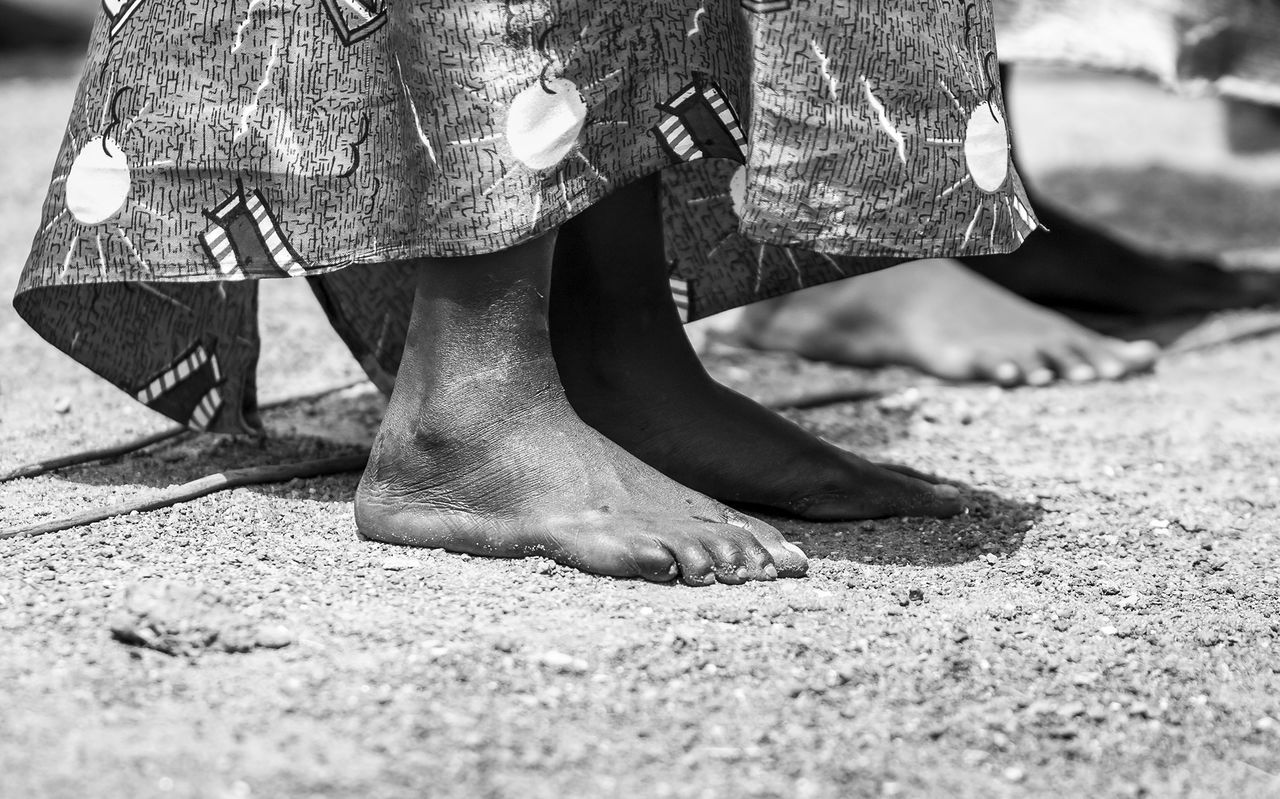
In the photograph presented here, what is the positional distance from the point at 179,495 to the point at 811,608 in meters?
0.69

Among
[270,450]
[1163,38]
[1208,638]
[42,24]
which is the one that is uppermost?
[42,24]

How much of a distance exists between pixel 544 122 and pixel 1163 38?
182 cm

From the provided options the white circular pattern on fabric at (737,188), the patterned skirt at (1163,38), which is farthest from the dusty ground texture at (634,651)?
the patterned skirt at (1163,38)

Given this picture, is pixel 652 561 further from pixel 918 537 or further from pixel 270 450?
pixel 270 450

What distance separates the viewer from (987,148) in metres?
1.32

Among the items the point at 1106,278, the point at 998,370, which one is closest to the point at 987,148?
the point at 998,370

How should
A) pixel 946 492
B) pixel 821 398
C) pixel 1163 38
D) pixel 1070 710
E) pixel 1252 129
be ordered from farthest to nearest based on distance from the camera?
pixel 1252 129 → pixel 1163 38 → pixel 821 398 → pixel 946 492 → pixel 1070 710

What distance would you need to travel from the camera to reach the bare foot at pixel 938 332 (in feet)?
7.74

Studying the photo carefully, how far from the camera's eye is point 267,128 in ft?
4.38

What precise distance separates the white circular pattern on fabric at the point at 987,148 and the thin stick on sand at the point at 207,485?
81 cm

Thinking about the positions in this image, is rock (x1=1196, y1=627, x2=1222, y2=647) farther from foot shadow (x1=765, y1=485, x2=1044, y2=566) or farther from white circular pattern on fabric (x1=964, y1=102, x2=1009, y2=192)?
white circular pattern on fabric (x1=964, y1=102, x2=1009, y2=192)

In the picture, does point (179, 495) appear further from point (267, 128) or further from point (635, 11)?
point (635, 11)

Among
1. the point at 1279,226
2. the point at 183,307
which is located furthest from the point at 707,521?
the point at 1279,226

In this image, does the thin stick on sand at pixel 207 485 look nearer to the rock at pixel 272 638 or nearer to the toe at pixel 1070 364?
the rock at pixel 272 638
